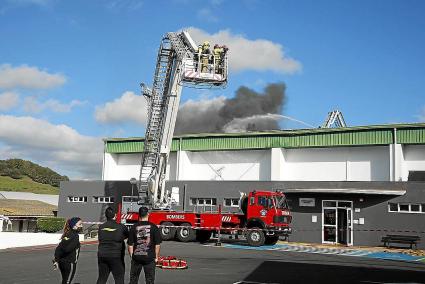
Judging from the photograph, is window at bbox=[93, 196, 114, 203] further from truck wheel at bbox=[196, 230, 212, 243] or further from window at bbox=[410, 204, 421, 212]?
window at bbox=[410, 204, 421, 212]

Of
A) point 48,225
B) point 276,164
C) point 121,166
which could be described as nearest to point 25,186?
point 121,166

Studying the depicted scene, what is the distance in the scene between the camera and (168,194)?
30.2 metres

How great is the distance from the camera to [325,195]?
27.7 m

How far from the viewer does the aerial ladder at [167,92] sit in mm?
26875

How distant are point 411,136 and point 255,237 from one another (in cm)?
1170

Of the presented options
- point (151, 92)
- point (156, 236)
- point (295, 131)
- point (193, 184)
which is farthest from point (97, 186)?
point (156, 236)

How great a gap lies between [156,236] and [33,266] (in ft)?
26.7

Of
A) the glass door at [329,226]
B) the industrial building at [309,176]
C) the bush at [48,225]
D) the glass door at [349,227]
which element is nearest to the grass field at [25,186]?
the industrial building at [309,176]

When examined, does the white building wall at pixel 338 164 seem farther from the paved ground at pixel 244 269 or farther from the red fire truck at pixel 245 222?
the paved ground at pixel 244 269

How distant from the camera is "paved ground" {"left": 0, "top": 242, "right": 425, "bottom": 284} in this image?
40.8ft

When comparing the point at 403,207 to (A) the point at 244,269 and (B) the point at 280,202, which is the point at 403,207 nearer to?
(B) the point at 280,202

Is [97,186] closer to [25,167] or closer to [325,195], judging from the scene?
[325,195]

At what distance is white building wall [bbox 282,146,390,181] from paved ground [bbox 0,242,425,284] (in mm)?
11799

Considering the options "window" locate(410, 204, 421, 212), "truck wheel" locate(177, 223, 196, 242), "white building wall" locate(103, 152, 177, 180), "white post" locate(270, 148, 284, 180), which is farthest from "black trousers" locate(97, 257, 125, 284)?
"white building wall" locate(103, 152, 177, 180)
